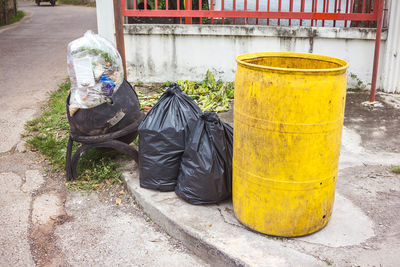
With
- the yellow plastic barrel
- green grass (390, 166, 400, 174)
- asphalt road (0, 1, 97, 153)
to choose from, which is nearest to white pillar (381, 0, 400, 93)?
green grass (390, 166, 400, 174)

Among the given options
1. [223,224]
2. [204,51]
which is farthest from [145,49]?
[223,224]

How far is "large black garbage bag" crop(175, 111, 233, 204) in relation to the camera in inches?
121

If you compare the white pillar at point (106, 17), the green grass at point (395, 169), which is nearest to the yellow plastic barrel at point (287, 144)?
the green grass at point (395, 169)

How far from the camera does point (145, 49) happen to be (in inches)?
252

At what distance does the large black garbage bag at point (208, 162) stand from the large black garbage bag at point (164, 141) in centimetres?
17

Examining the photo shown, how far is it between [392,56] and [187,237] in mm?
4314

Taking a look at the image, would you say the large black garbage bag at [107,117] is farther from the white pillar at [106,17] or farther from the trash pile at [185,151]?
the white pillar at [106,17]

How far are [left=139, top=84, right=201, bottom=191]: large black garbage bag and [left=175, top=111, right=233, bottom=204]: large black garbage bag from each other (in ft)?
0.56

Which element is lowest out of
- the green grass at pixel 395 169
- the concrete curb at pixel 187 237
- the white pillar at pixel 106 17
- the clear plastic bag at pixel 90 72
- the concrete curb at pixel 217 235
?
the concrete curb at pixel 187 237

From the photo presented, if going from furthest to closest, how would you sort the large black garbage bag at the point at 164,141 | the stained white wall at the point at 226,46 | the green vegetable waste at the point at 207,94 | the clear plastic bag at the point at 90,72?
the stained white wall at the point at 226,46
the green vegetable waste at the point at 207,94
the clear plastic bag at the point at 90,72
the large black garbage bag at the point at 164,141

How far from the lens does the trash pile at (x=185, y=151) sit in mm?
3082

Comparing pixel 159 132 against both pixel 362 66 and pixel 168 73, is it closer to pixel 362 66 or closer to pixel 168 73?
pixel 168 73

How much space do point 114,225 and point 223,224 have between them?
3.03 ft

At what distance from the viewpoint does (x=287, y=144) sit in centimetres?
249
